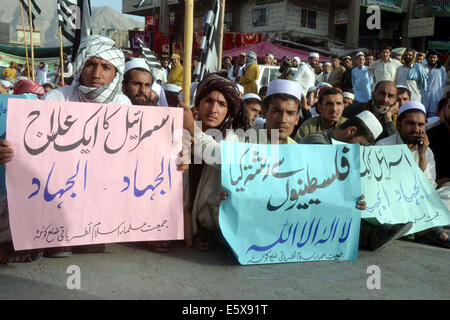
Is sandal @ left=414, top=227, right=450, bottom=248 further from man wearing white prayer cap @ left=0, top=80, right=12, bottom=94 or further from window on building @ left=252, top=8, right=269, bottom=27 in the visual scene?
window on building @ left=252, top=8, right=269, bottom=27

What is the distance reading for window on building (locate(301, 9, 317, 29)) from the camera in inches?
1113

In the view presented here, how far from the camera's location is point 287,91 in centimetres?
343

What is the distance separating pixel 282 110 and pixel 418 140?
134 cm

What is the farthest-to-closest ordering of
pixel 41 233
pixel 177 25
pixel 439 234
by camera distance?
1. pixel 177 25
2. pixel 439 234
3. pixel 41 233

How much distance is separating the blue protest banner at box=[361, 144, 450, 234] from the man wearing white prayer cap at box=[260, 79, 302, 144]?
22.9 inches

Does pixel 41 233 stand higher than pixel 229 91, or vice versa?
pixel 229 91

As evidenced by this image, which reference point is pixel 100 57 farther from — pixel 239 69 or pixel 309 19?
pixel 309 19

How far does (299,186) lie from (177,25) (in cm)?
3499

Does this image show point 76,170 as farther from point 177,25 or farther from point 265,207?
point 177,25

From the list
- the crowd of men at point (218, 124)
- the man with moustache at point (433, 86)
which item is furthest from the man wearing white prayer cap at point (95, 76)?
the man with moustache at point (433, 86)

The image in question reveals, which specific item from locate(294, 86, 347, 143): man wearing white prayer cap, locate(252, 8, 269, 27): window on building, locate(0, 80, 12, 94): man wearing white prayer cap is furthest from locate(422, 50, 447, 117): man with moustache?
locate(252, 8, 269, 27): window on building

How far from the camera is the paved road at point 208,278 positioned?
7.97 feet

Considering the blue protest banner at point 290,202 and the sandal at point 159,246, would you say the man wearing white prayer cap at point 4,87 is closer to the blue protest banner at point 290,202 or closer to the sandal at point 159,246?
the sandal at point 159,246

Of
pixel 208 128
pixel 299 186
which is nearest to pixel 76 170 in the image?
pixel 208 128
